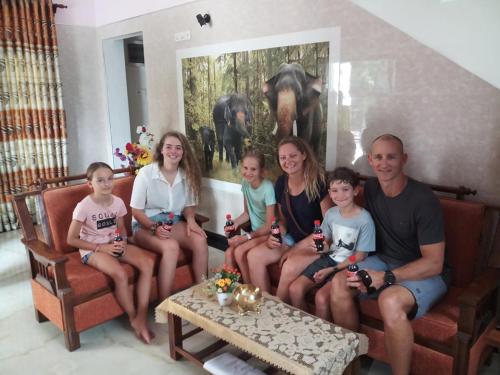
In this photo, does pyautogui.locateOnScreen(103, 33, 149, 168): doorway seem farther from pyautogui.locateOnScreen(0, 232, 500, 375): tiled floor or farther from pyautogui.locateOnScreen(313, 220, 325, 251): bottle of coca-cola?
pyautogui.locateOnScreen(313, 220, 325, 251): bottle of coca-cola

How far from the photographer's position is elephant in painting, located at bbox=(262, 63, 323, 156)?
2.90 m

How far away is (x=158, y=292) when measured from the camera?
9.02ft

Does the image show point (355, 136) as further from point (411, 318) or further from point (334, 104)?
point (411, 318)

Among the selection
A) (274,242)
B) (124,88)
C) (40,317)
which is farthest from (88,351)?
(124,88)

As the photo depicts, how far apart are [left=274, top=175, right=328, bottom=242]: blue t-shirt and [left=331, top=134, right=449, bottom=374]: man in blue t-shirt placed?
0.36 meters

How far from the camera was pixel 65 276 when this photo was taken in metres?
2.30

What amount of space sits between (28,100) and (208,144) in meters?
2.24

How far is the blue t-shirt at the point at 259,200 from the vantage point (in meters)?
2.78

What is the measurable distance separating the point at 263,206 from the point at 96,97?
11.0 ft

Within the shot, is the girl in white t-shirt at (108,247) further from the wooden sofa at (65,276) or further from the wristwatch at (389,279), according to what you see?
the wristwatch at (389,279)

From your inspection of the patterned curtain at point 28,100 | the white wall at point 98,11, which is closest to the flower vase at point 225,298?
the white wall at point 98,11

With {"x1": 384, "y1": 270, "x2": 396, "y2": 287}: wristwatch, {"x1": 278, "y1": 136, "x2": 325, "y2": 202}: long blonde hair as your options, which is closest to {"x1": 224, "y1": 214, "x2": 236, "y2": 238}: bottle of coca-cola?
{"x1": 278, "y1": 136, "x2": 325, "y2": 202}: long blonde hair

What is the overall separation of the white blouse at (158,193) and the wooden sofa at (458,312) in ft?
5.00

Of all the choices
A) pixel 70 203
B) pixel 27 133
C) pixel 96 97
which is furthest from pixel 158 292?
pixel 96 97
